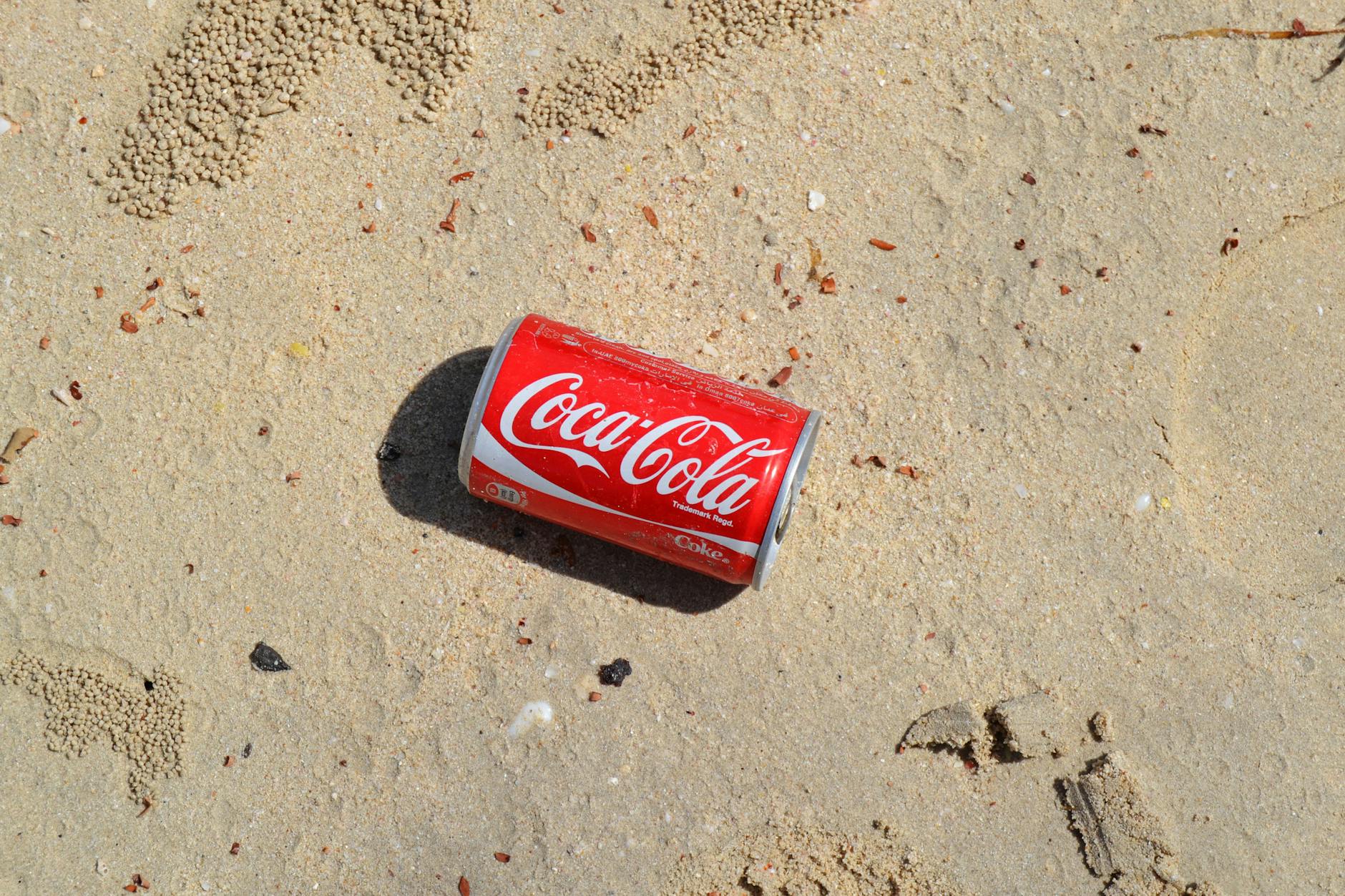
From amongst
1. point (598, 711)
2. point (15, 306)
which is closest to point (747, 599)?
point (598, 711)

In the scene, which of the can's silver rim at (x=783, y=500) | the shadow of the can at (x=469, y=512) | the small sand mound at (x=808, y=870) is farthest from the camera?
the shadow of the can at (x=469, y=512)

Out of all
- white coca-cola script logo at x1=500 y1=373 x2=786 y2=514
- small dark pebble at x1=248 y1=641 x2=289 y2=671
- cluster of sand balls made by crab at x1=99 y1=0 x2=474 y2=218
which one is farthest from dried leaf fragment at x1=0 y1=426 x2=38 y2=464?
white coca-cola script logo at x1=500 y1=373 x2=786 y2=514

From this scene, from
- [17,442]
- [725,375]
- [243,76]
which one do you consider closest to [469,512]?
[725,375]

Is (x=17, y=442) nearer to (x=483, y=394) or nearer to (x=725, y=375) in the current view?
(x=483, y=394)

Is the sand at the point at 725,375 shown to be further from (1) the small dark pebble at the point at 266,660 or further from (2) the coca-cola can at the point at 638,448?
(2) the coca-cola can at the point at 638,448

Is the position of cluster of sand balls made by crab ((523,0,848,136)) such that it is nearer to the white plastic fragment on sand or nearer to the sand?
the sand

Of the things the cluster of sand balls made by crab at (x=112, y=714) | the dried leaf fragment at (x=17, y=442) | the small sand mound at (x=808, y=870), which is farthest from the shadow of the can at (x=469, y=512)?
the dried leaf fragment at (x=17, y=442)
